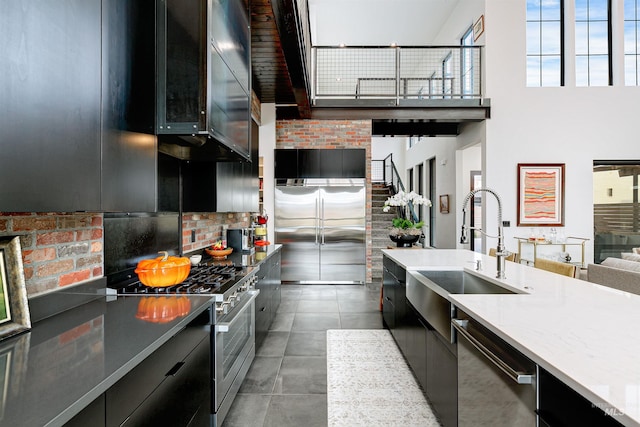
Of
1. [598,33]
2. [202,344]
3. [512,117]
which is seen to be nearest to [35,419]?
[202,344]

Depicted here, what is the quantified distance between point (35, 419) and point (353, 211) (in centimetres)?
545

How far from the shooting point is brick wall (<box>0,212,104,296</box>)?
137 centimetres

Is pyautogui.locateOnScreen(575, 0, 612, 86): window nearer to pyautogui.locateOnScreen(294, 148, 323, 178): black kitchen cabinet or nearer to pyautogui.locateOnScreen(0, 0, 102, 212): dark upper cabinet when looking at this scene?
pyautogui.locateOnScreen(294, 148, 323, 178): black kitchen cabinet

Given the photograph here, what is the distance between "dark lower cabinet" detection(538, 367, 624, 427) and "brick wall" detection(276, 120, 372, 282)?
5.18m

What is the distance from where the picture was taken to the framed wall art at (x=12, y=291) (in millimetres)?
1172

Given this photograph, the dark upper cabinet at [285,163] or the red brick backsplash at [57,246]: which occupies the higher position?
the dark upper cabinet at [285,163]

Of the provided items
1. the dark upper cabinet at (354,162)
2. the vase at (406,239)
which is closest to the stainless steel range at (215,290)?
the vase at (406,239)

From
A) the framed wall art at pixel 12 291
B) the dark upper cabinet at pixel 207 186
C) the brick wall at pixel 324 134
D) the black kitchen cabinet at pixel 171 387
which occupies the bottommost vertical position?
the black kitchen cabinet at pixel 171 387

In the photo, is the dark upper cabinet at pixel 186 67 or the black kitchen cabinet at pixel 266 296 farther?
the black kitchen cabinet at pixel 266 296

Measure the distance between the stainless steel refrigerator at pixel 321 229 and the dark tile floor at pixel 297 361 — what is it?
747 millimetres

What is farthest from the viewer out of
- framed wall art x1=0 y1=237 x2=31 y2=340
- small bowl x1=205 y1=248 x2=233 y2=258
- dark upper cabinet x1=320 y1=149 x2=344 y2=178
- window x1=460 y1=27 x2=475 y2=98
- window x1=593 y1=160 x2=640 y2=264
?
window x1=460 y1=27 x2=475 y2=98

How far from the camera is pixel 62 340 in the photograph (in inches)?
45.6

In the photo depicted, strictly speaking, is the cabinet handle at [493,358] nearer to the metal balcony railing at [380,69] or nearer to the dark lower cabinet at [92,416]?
the dark lower cabinet at [92,416]

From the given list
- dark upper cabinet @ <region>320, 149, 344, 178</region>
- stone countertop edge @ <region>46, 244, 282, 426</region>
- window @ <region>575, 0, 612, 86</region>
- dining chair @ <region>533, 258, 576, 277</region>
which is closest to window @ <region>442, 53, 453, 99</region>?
window @ <region>575, 0, 612, 86</region>
